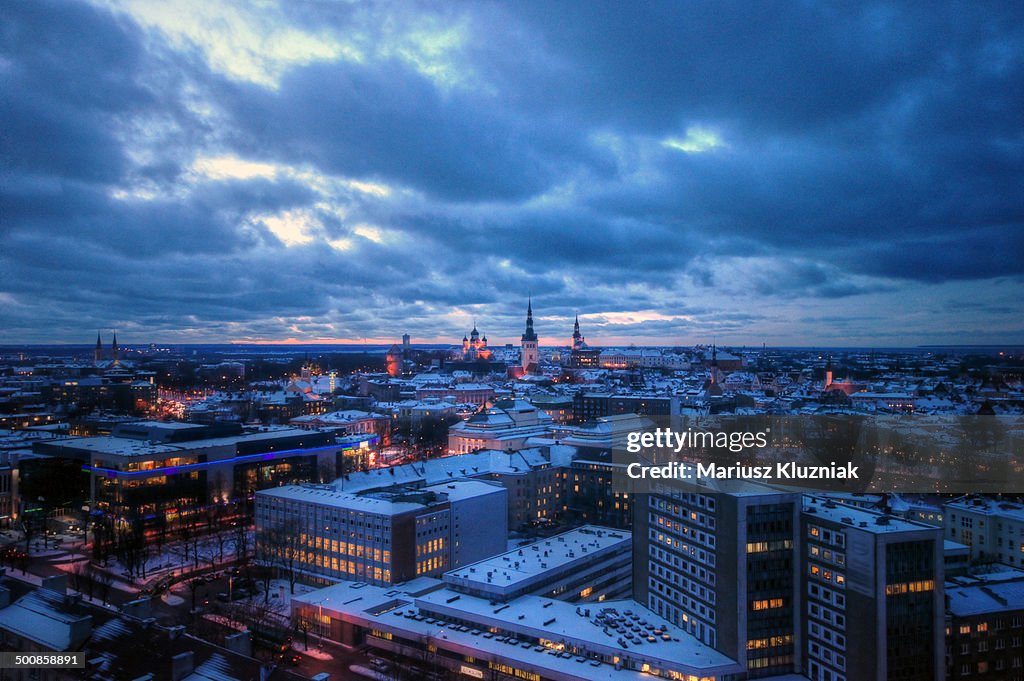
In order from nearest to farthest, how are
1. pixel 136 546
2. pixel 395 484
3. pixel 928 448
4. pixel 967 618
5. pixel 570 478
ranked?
pixel 967 618 < pixel 136 546 < pixel 395 484 < pixel 570 478 < pixel 928 448

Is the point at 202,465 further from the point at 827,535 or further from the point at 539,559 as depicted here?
the point at 827,535

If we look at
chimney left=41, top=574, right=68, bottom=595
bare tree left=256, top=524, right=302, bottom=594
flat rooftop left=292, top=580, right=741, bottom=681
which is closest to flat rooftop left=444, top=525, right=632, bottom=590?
flat rooftop left=292, top=580, right=741, bottom=681

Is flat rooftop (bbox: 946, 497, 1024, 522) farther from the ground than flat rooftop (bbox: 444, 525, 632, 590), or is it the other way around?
flat rooftop (bbox: 946, 497, 1024, 522)

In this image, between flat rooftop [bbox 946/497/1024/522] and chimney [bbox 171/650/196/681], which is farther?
flat rooftop [bbox 946/497/1024/522]

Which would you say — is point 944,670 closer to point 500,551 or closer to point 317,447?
point 500,551

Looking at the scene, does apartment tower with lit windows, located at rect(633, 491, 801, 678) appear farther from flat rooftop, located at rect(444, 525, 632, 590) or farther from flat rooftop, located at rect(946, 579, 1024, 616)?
flat rooftop, located at rect(444, 525, 632, 590)

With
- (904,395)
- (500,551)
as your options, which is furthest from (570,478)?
(904,395)
